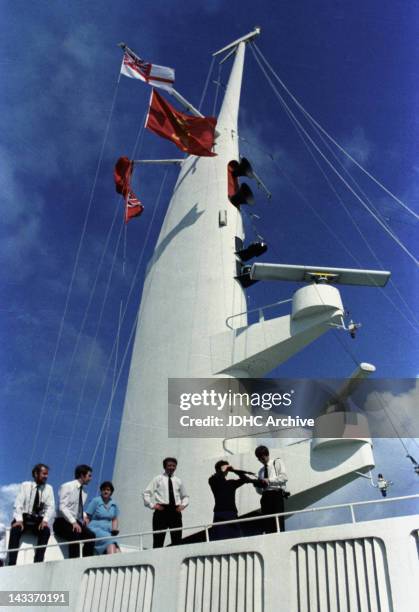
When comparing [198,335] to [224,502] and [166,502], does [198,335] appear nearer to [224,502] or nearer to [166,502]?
[166,502]

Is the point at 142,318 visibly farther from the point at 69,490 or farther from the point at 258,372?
the point at 69,490

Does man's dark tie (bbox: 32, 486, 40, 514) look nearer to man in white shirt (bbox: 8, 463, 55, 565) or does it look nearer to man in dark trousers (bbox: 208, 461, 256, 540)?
man in white shirt (bbox: 8, 463, 55, 565)

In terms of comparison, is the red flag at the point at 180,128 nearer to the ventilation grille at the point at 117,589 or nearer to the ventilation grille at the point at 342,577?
the ventilation grille at the point at 117,589

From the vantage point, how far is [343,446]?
972cm

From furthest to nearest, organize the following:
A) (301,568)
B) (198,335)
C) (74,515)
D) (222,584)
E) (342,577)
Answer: (198,335)
(74,515)
(222,584)
(301,568)
(342,577)

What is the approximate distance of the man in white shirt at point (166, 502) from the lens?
→ 293 inches

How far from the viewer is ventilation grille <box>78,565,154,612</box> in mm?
6535

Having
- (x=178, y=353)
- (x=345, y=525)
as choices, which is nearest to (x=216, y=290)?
(x=178, y=353)

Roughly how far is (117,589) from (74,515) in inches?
53.2

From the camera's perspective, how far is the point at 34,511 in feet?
25.5

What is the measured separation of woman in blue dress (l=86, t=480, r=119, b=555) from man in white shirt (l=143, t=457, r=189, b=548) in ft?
2.32

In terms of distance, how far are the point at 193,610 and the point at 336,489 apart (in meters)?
4.55

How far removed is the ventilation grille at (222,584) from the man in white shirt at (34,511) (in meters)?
2.48

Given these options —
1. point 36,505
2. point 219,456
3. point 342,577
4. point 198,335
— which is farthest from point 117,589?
point 198,335
